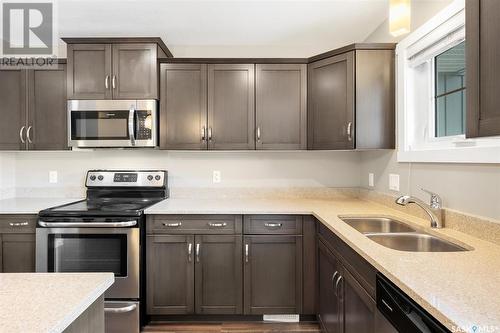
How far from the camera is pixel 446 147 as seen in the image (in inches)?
73.2

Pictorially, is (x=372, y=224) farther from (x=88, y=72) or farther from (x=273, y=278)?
(x=88, y=72)

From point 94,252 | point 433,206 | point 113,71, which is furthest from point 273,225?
point 113,71

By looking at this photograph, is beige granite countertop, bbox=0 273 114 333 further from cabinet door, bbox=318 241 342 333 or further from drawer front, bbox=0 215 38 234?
drawer front, bbox=0 215 38 234

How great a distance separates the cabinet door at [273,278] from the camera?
239cm

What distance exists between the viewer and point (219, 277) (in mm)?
2402

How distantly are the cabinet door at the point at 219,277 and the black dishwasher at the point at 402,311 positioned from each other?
4.47ft

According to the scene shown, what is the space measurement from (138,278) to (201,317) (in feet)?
1.94

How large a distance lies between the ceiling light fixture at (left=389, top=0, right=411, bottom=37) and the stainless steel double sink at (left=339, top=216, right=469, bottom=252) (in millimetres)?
1031

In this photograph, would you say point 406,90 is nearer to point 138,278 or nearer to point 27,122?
point 138,278

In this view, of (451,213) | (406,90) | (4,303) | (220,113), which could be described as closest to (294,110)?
(220,113)

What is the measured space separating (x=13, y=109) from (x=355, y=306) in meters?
3.11

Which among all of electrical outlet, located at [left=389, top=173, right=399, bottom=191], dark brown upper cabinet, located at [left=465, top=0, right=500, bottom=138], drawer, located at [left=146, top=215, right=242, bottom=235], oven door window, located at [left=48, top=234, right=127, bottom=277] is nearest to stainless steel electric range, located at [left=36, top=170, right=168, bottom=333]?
oven door window, located at [left=48, top=234, right=127, bottom=277]

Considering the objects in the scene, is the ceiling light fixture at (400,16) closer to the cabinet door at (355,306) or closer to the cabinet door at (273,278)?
the cabinet door at (355,306)

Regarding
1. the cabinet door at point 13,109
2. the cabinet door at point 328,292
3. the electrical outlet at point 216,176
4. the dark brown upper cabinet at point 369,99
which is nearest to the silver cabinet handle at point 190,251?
the electrical outlet at point 216,176
